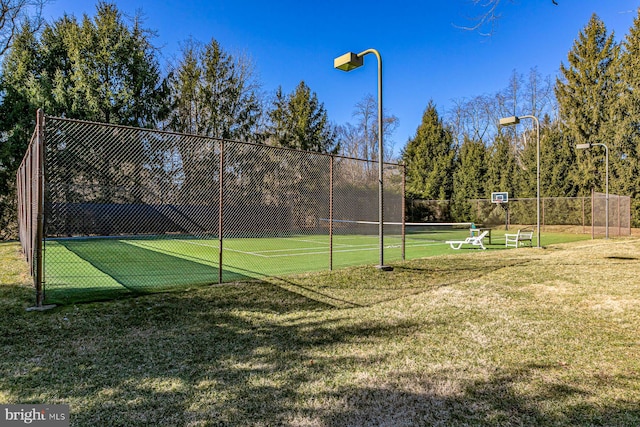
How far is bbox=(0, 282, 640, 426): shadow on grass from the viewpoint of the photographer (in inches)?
92.3

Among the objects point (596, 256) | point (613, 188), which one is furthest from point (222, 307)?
point (613, 188)

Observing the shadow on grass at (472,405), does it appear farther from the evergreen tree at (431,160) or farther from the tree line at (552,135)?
the evergreen tree at (431,160)

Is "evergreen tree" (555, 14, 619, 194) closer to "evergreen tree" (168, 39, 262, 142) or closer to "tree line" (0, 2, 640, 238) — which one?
"tree line" (0, 2, 640, 238)

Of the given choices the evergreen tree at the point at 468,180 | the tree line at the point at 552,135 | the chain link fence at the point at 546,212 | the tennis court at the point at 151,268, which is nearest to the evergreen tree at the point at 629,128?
the tree line at the point at 552,135

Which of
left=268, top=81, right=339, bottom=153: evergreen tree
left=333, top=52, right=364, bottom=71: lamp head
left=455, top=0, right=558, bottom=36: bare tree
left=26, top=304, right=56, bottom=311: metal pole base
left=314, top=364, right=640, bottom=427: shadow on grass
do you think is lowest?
left=314, top=364, right=640, bottom=427: shadow on grass

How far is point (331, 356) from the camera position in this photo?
3318 millimetres

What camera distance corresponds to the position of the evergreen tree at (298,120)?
24484 millimetres

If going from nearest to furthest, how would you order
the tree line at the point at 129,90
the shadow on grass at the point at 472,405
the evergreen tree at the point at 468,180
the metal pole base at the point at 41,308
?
the shadow on grass at the point at 472,405, the metal pole base at the point at 41,308, the tree line at the point at 129,90, the evergreen tree at the point at 468,180

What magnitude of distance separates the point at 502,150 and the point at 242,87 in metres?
19.5

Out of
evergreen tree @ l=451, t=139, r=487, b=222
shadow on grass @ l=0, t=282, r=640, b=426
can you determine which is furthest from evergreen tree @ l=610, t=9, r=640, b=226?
shadow on grass @ l=0, t=282, r=640, b=426

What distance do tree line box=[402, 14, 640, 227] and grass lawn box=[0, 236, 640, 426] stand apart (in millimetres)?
21402

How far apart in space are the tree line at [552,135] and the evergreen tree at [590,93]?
6 centimetres

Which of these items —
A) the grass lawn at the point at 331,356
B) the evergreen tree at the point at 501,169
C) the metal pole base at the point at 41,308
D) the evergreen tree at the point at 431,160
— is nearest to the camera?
the grass lawn at the point at 331,356

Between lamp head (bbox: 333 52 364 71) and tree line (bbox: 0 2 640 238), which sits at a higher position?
tree line (bbox: 0 2 640 238)
